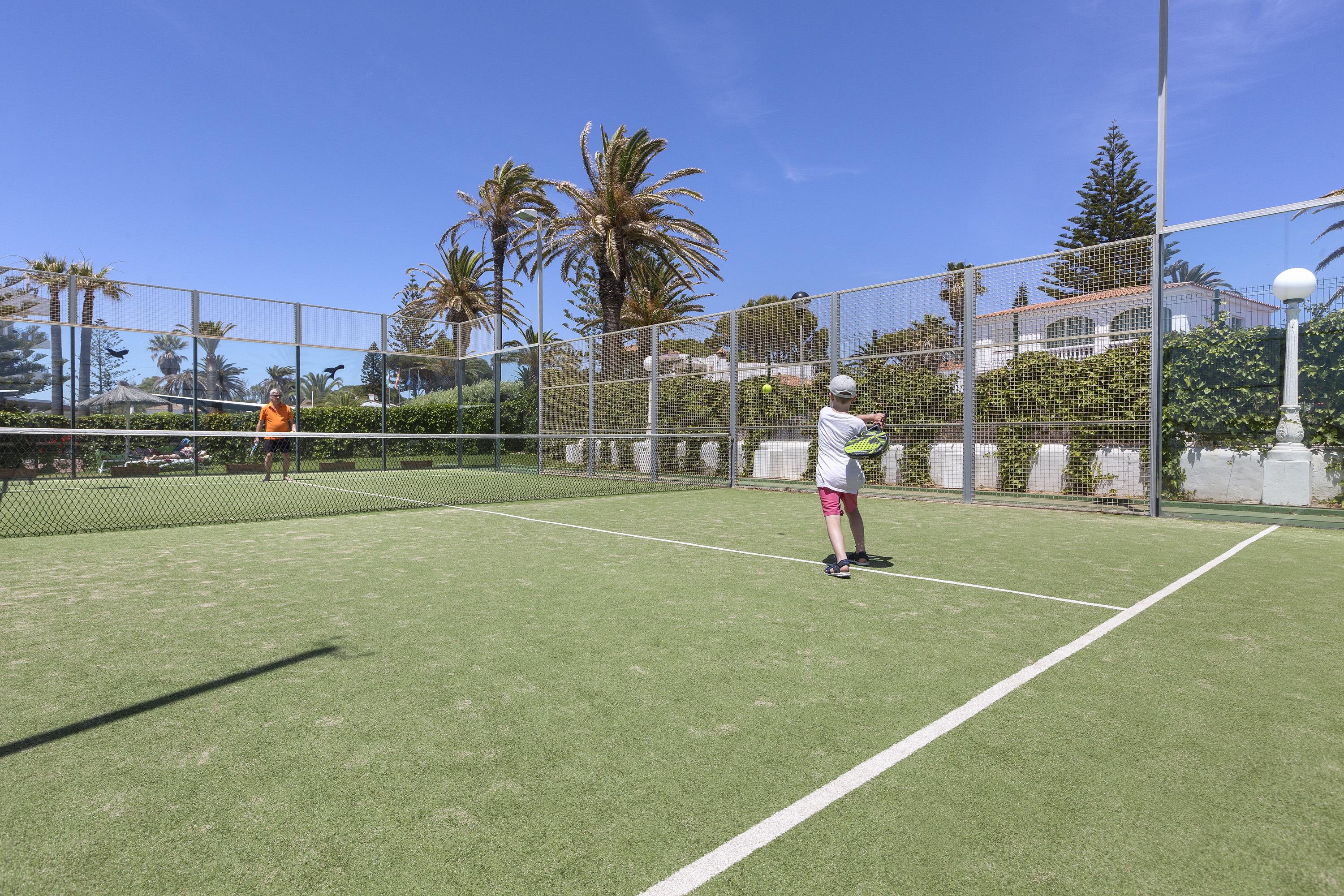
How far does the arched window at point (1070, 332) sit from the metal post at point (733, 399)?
675cm

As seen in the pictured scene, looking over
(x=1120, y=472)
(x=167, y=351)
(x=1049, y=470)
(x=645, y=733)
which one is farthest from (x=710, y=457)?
(x=167, y=351)

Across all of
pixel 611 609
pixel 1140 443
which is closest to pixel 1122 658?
pixel 611 609

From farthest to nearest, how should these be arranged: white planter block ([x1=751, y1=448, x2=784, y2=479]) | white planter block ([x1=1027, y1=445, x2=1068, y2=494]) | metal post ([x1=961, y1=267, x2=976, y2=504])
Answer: white planter block ([x1=751, y1=448, x2=784, y2=479])
metal post ([x1=961, y1=267, x2=976, y2=504])
white planter block ([x1=1027, y1=445, x2=1068, y2=494])

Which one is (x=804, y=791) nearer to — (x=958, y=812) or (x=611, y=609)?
(x=958, y=812)

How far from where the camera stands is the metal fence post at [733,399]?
54.8 feet

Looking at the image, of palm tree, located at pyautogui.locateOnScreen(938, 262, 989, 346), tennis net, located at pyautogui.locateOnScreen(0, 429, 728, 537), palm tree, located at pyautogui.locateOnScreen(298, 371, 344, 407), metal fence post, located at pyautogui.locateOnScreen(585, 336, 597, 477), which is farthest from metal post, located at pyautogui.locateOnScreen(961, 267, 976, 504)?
palm tree, located at pyautogui.locateOnScreen(298, 371, 344, 407)

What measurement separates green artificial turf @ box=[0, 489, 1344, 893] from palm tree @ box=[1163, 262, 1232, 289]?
681 centimetres

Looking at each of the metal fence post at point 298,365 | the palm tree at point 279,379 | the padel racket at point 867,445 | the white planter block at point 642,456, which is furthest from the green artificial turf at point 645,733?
the palm tree at point 279,379

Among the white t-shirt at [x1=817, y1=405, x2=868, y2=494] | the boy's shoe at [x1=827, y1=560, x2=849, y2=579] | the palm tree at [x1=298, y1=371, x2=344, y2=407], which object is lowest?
the boy's shoe at [x1=827, y1=560, x2=849, y2=579]

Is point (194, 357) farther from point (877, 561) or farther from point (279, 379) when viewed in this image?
point (877, 561)

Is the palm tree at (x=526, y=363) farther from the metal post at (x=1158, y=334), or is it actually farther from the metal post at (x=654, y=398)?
the metal post at (x=1158, y=334)

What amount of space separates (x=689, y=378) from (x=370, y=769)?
15.5 metres

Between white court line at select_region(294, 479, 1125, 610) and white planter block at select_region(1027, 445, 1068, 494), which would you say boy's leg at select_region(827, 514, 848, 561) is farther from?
white planter block at select_region(1027, 445, 1068, 494)

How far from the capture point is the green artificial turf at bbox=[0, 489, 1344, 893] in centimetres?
213
